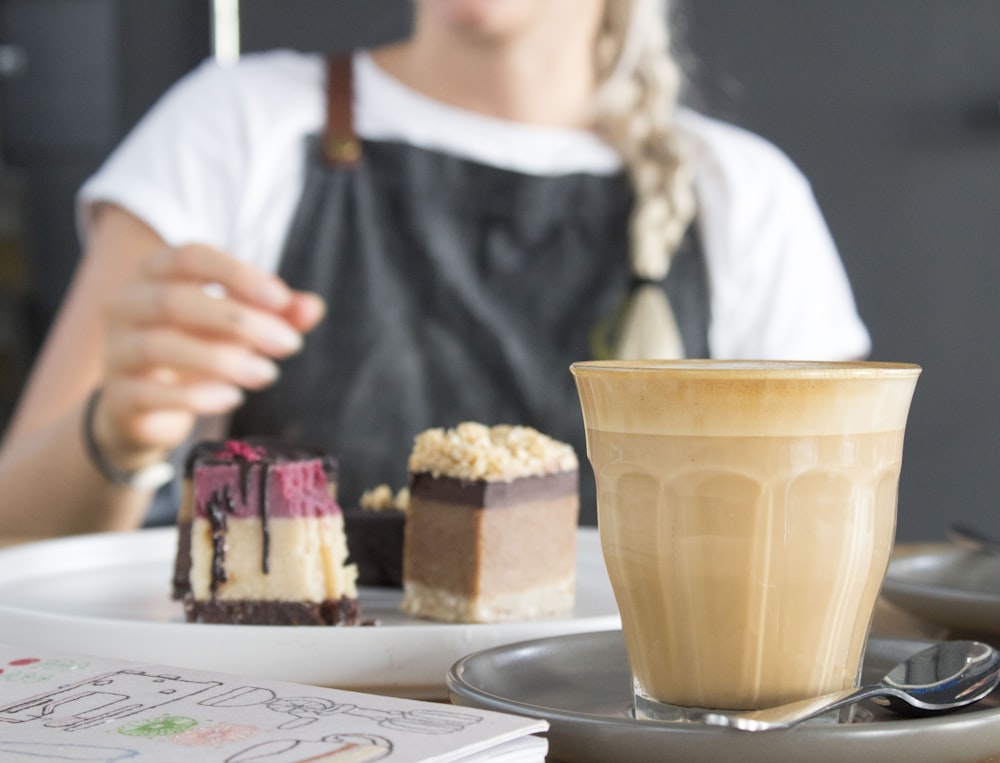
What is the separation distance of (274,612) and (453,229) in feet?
3.87

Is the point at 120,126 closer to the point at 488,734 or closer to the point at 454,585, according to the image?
the point at 454,585

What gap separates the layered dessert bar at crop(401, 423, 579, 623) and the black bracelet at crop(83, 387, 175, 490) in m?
0.71

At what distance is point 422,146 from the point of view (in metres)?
1.94

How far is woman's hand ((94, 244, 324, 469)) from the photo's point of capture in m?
1.27

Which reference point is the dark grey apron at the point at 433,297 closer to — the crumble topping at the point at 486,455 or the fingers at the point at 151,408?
the fingers at the point at 151,408

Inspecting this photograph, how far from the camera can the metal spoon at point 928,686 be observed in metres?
0.47

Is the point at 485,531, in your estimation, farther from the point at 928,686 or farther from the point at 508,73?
the point at 508,73

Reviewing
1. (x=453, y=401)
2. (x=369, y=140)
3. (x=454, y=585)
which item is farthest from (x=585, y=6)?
(x=454, y=585)

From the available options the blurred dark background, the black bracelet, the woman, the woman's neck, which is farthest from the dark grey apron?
the blurred dark background

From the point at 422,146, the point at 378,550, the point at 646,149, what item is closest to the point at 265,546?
the point at 378,550

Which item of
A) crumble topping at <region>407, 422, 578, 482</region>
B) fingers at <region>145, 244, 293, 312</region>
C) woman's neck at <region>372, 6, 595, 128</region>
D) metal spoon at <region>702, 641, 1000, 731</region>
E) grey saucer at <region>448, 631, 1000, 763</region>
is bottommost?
metal spoon at <region>702, 641, 1000, 731</region>

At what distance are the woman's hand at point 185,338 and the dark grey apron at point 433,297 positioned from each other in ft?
1.44

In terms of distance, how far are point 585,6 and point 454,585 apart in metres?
1.53

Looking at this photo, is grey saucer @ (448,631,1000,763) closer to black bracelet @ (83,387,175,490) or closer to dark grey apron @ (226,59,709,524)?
black bracelet @ (83,387,175,490)
